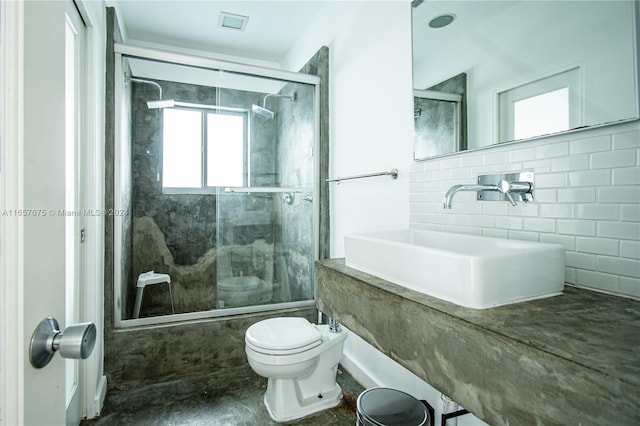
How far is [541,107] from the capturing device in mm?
1130

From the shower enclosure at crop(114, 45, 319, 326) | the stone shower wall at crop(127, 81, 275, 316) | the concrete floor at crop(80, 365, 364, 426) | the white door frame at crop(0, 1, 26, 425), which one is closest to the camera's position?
the white door frame at crop(0, 1, 26, 425)

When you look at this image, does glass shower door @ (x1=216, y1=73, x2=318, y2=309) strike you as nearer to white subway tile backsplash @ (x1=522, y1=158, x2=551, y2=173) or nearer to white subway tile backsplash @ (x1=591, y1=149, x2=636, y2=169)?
white subway tile backsplash @ (x1=522, y1=158, x2=551, y2=173)

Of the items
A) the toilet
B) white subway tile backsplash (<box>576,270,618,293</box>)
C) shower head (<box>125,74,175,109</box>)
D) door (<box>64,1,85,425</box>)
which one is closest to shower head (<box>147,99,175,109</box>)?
shower head (<box>125,74,175,109</box>)

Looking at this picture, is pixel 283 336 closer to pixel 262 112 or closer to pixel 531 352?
pixel 531 352

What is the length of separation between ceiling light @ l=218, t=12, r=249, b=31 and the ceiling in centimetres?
3

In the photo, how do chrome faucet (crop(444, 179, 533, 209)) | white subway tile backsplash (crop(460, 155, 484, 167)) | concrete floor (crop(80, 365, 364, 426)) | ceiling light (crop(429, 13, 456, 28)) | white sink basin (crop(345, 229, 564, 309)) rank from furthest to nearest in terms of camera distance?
concrete floor (crop(80, 365, 364, 426))
ceiling light (crop(429, 13, 456, 28))
white subway tile backsplash (crop(460, 155, 484, 167))
chrome faucet (crop(444, 179, 533, 209))
white sink basin (crop(345, 229, 564, 309))

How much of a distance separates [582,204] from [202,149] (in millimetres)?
2743

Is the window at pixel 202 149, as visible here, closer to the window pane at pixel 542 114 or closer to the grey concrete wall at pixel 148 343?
the grey concrete wall at pixel 148 343

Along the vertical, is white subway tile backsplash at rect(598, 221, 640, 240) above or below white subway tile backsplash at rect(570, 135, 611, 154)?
below

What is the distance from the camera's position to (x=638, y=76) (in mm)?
902

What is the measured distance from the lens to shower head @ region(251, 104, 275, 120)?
2.59 metres

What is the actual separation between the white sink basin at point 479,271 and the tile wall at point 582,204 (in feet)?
0.34

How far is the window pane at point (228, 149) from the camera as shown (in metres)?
2.58

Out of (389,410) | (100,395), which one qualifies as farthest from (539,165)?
(100,395)
